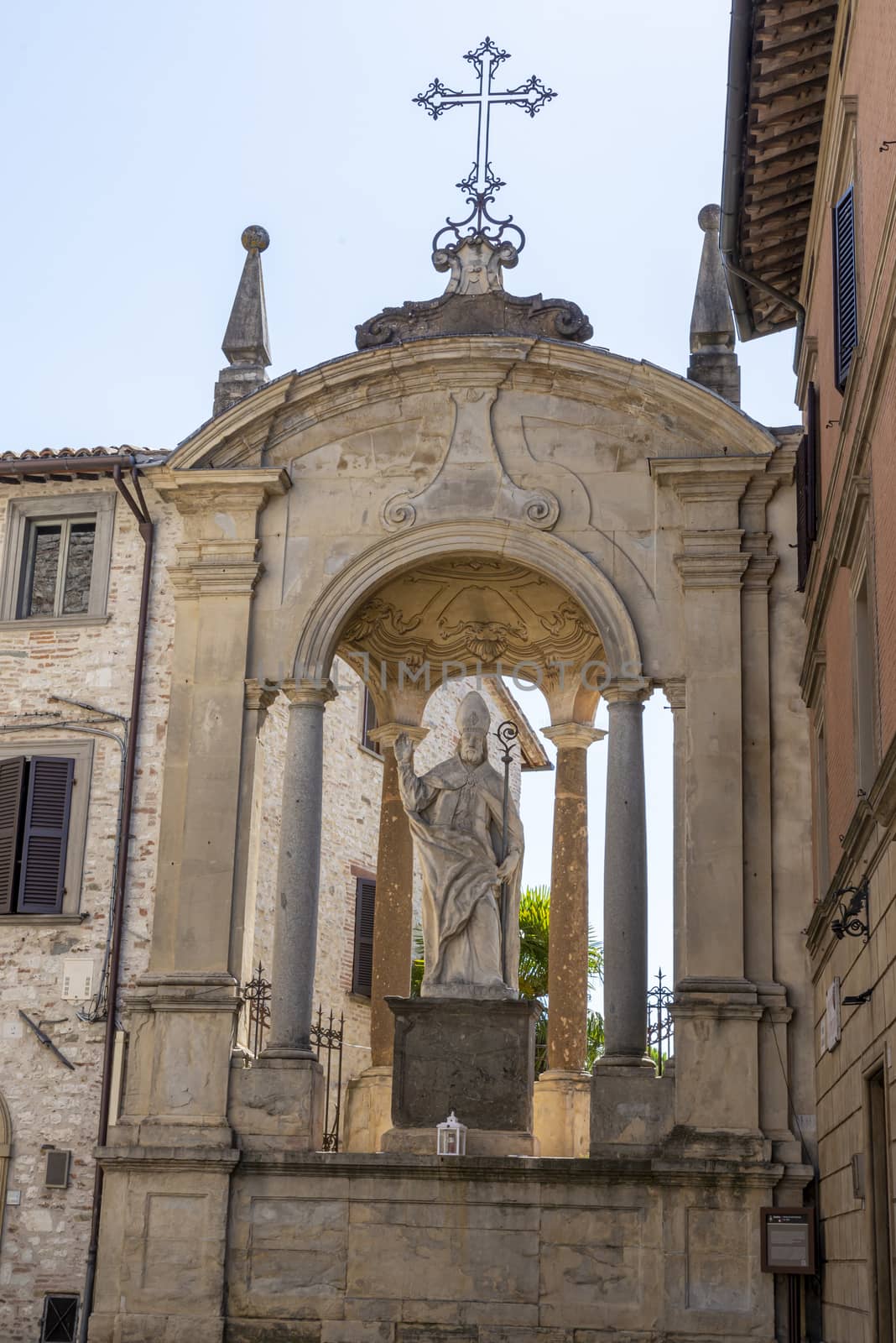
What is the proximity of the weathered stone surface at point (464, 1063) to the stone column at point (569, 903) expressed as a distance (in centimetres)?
163

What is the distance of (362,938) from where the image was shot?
19.8 metres

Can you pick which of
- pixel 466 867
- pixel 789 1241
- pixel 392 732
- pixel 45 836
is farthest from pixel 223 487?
pixel 789 1241

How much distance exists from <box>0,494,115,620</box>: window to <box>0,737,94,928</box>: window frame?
1109 mm

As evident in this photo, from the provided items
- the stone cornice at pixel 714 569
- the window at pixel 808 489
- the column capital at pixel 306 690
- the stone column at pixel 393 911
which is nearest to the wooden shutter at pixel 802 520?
the window at pixel 808 489

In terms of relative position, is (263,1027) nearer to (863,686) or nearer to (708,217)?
(863,686)

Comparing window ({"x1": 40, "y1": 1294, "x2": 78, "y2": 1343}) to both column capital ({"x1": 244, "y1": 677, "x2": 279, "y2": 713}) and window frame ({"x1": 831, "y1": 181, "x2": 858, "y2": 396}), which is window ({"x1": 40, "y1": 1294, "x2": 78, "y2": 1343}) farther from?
window frame ({"x1": 831, "y1": 181, "x2": 858, "y2": 396})

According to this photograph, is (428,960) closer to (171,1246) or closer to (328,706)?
(171,1246)

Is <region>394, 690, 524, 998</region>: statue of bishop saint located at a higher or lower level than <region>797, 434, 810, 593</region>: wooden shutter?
lower

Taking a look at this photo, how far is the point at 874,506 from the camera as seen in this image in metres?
10.2

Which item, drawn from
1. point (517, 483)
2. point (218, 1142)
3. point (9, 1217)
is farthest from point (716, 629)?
point (9, 1217)

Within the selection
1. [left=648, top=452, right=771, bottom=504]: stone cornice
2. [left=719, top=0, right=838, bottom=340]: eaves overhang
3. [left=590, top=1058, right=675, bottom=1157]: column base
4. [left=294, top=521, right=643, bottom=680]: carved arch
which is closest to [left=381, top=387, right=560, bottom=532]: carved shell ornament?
[left=294, top=521, right=643, bottom=680]: carved arch

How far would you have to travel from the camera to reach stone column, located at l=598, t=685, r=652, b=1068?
13695 millimetres

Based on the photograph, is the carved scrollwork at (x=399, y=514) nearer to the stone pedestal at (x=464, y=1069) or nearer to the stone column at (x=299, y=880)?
the stone column at (x=299, y=880)

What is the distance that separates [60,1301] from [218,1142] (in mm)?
1962
